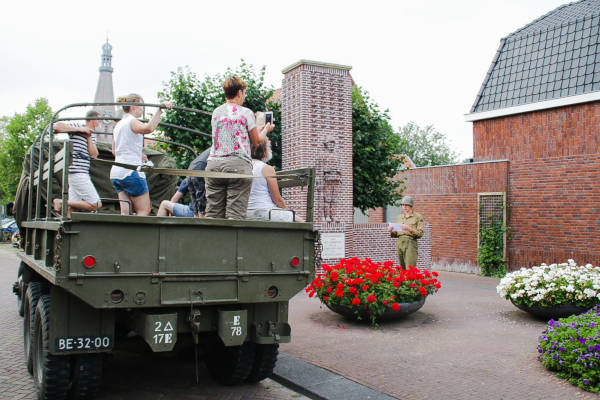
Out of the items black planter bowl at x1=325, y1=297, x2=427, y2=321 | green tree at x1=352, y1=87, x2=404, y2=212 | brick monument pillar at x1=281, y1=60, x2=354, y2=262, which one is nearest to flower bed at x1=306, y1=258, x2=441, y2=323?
black planter bowl at x1=325, y1=297, x2=427, y2=321

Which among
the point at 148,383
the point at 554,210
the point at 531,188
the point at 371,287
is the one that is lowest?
the point at 148,383

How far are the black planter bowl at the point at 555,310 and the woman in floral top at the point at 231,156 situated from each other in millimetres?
5305

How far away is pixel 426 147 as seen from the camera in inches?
1980

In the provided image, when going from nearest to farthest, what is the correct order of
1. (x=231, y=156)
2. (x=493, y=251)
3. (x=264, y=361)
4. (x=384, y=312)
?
(x=231, y=156)
(x=264, y=361)
(x=384, y=312)
(x=493, y=251)

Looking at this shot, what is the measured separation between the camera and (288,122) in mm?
12250

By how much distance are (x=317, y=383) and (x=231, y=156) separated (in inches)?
93.2

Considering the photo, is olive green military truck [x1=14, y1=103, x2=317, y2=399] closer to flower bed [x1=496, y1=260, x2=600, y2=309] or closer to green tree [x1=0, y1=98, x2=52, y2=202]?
flower bed [x1=496, y1=260, x2=600, y2=309]

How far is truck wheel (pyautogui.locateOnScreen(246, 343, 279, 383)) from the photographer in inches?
200

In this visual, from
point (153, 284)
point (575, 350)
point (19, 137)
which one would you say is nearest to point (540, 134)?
point (575, 350)

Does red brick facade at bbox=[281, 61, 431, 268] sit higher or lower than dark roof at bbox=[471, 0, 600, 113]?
lower

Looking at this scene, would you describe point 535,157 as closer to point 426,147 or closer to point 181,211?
point 181,211

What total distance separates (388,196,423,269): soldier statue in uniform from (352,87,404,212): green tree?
3328 millimetres

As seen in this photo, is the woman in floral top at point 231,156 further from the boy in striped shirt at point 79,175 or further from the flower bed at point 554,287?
the flower bed at point 554,287

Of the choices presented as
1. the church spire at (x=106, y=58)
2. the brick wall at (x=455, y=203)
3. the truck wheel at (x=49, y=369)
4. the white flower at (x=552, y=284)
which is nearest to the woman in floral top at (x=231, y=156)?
the truck wheel at (x=49, y=369)
